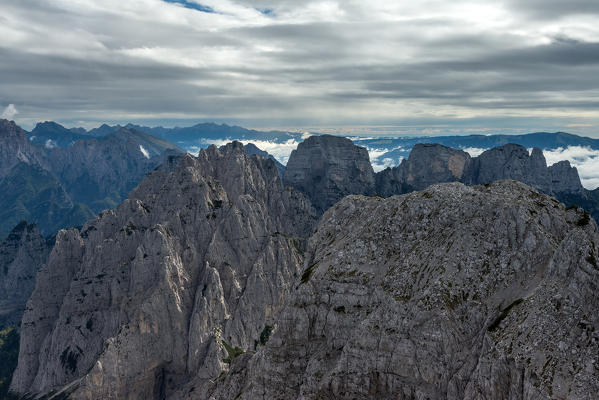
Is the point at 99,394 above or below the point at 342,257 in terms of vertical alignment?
below

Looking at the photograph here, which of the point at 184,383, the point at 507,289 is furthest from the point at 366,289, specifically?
the point at 184,383

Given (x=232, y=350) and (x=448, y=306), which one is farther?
(x=232, y=350)

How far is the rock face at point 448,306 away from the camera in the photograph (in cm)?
4844

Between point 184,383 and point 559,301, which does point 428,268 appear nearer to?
point 559,301

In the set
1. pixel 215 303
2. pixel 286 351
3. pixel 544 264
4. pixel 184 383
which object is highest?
pixel 544 264

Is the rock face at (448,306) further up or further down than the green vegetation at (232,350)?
further up

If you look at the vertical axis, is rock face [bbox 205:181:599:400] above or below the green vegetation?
above

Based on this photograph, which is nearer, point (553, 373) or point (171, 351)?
point (553, 373)

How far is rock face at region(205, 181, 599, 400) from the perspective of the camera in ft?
159

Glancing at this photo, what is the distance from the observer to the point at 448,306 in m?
56.8

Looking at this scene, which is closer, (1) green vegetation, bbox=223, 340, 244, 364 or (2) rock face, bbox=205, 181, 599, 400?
(2) rock face, bbox=205, 181, 599, 400

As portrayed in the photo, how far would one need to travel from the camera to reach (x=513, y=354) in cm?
4884

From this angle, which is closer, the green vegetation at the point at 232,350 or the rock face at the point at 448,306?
the rock face at the point at 448,306

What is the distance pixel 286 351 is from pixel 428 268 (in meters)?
27.2
